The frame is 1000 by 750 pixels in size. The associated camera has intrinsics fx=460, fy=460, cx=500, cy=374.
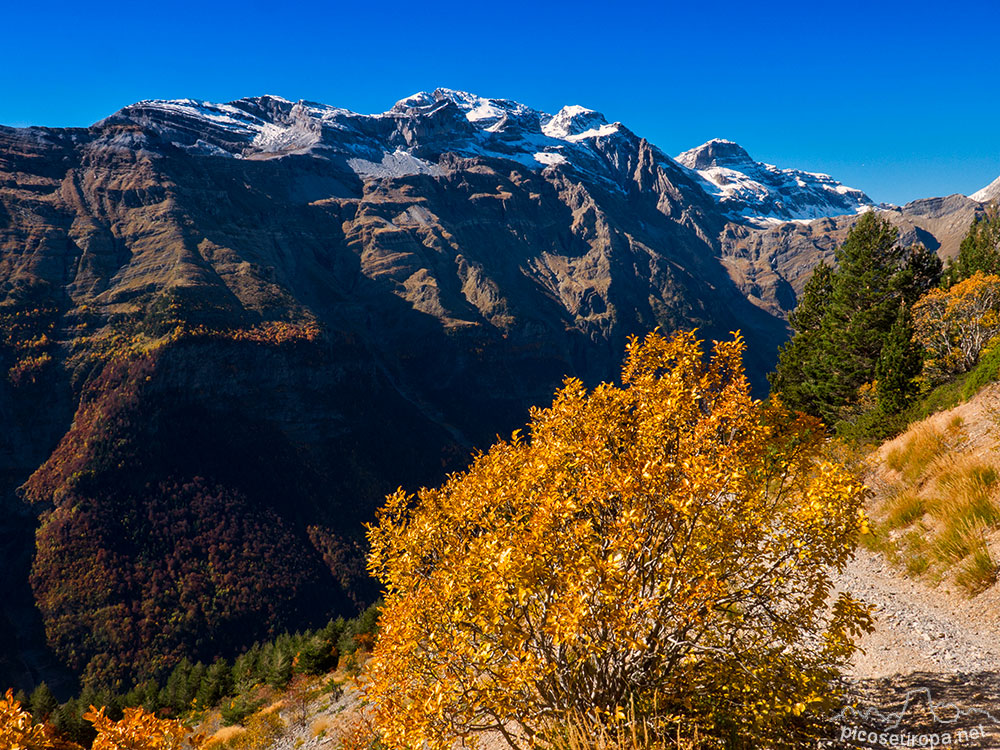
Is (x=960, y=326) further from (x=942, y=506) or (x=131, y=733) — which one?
(x=131, y=733)

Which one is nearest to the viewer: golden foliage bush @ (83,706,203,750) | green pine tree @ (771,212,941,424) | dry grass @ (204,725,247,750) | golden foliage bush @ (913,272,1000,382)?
golden foliage bush @ (83,706,203,750)

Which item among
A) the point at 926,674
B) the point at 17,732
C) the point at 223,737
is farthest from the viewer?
the point at 223,737

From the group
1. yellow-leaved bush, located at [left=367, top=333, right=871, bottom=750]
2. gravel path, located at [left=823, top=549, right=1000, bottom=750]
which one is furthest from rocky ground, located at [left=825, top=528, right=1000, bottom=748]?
yellow-leaved bush, located at [left=367, top=333, right=871, bottom=750]

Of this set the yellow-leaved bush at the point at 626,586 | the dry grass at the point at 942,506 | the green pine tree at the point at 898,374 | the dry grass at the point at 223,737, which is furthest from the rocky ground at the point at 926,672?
the dry grass at the point at 223,737

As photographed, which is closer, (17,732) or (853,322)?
(17,732)

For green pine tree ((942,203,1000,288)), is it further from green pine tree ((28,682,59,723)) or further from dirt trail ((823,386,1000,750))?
green pine tree ((28,682,59,723))

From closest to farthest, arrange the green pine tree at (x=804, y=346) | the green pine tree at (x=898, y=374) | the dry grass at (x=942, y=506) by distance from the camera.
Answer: the dry grass at (x=942, y=506) → the green pine tree at (x=898, y=374) → the green pine tree at (x=804, y=346)

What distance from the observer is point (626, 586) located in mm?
6000

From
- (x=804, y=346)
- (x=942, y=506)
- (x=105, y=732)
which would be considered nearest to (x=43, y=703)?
(x=105, y=732)

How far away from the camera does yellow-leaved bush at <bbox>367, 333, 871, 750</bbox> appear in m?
6.21

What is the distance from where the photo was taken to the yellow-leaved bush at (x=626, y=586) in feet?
20.4

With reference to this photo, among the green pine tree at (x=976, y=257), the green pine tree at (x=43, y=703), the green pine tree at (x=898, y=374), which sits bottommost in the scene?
the green pine tree at (x=43, y=703)

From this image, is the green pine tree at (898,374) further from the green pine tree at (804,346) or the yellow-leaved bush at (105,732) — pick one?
the yellow-leaved bush at (105,732)

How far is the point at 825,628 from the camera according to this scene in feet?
39.5
